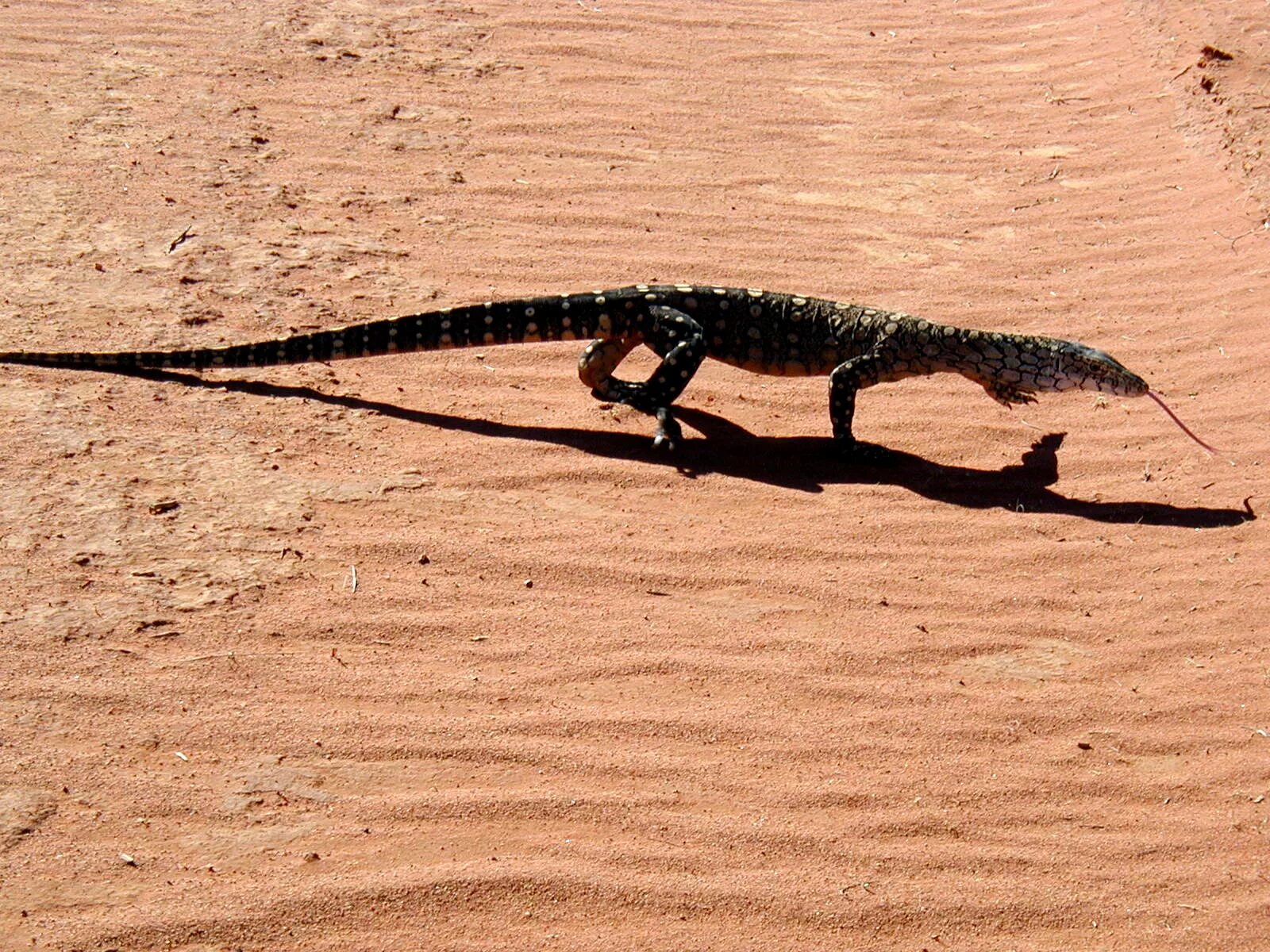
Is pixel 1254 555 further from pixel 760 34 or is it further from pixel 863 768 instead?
pixel 760 34

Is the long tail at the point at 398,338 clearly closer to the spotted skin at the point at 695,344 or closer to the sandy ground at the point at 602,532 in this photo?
the spotted skin at the point at 695,344

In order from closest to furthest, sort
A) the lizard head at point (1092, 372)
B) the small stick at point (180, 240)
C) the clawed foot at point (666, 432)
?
the lizard head at point (1092, 372) → the clawed foot at point (666, 432) → the small stick at point (180, 240)

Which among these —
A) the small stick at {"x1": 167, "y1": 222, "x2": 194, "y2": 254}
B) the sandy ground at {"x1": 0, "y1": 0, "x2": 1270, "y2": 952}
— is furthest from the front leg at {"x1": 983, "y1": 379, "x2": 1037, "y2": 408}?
the small stick at {"x1": 167, "y1": 222, "x2": 194, "y2": 254}

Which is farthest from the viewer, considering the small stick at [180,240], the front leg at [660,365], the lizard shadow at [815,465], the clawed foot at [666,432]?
the small stick at [180,240]

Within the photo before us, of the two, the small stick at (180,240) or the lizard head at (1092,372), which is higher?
the small stick at (180,240)

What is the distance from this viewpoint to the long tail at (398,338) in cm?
725

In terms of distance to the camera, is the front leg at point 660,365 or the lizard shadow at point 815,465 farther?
the front leg at point 660,365

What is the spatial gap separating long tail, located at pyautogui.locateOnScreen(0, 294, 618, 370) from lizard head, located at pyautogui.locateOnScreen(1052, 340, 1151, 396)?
2408 millimetres

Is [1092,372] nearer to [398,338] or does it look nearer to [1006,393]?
[1006,393]

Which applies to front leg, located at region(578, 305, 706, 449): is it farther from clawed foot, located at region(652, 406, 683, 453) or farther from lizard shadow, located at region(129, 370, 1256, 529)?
lizard shadow, located at region(129, 370, 1256, 529)

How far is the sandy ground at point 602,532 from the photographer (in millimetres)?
4629

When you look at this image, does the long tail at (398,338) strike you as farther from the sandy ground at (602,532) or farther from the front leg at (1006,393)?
the front leg at (1006,393)

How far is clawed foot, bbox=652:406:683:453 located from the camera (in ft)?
23.7

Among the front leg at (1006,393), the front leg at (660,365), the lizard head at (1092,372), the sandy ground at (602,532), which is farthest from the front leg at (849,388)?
the lizard head at (1092,372)
